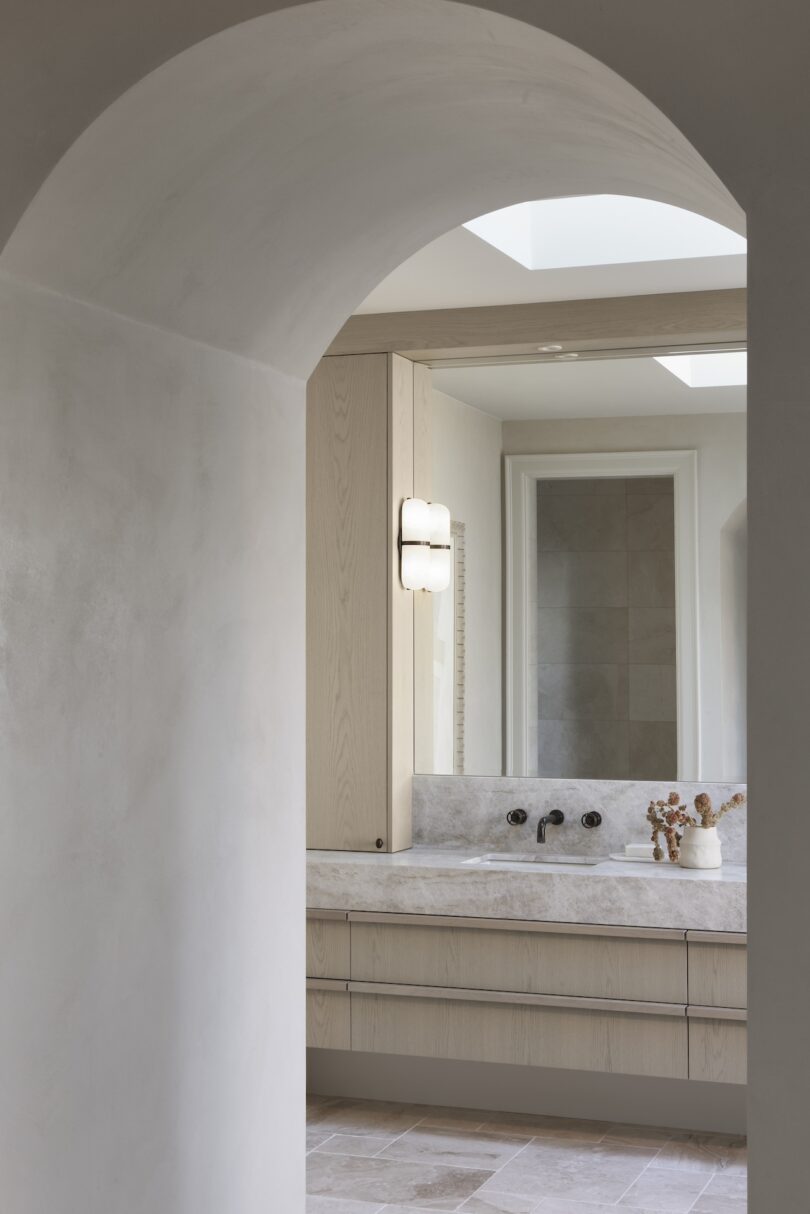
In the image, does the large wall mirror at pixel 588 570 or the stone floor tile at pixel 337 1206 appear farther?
the large wall mirror at pixel 588 570

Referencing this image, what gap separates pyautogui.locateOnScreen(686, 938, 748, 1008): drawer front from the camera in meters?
4.16

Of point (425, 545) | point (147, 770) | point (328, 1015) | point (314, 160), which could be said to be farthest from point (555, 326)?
point (147, 770)

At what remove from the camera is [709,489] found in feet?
15.9

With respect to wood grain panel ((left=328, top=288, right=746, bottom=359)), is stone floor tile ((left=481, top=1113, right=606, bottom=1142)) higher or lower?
lower

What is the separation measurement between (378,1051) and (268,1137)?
2049 millimetres

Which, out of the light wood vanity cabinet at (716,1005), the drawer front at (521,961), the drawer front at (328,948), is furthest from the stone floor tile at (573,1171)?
the drawer front at (328,948)

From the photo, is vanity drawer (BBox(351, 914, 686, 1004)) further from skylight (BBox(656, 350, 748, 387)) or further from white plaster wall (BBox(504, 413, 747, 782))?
skylight (BBox(656, 350, 748, 387))

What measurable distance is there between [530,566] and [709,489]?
0.70 m

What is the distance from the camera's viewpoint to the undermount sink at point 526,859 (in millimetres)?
4773

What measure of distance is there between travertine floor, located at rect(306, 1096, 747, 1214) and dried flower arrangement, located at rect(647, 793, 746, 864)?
922mm

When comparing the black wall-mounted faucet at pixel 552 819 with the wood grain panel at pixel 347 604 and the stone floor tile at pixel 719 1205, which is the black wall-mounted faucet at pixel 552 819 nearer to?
the wood grain panel at pixel 347 604

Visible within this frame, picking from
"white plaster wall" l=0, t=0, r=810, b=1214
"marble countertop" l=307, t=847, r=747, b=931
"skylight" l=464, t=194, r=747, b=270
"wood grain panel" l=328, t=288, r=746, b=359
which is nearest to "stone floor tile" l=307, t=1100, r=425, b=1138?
"marble countertop" l=307, t=847, r=747, b=931

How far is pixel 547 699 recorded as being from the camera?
4891 millimetres

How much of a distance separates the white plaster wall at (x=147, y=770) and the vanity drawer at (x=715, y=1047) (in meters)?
1.91
